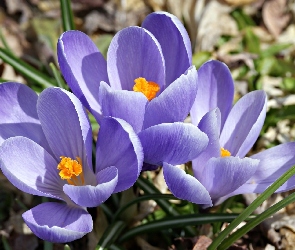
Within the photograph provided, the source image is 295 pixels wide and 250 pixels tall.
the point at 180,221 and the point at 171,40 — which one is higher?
the point at 171,40

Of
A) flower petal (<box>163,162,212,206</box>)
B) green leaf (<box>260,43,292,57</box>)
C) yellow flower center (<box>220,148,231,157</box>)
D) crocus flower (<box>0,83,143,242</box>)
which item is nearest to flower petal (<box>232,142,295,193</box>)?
yellow flower center (<box>220,148,231,157</box>)

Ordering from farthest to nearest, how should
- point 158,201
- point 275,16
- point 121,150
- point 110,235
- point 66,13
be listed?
1. point 275,16
2. point 66,13
3. point 158,201
4. point 110,235
5. point 121,150

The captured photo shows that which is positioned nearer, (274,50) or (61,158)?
(61,158)

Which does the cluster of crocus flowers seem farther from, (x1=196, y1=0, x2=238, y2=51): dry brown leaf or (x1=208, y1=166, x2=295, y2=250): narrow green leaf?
(x1=196, y1=0, x2=238, y2=51): dry brown leaf

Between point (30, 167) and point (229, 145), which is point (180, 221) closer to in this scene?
point (229, 145)

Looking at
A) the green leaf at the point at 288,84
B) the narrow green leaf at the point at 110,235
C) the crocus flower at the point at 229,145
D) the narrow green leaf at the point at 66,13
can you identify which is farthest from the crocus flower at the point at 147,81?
the green leaf at the point at 288,84

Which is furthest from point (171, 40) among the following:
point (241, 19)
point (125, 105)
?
point (241, 19)
